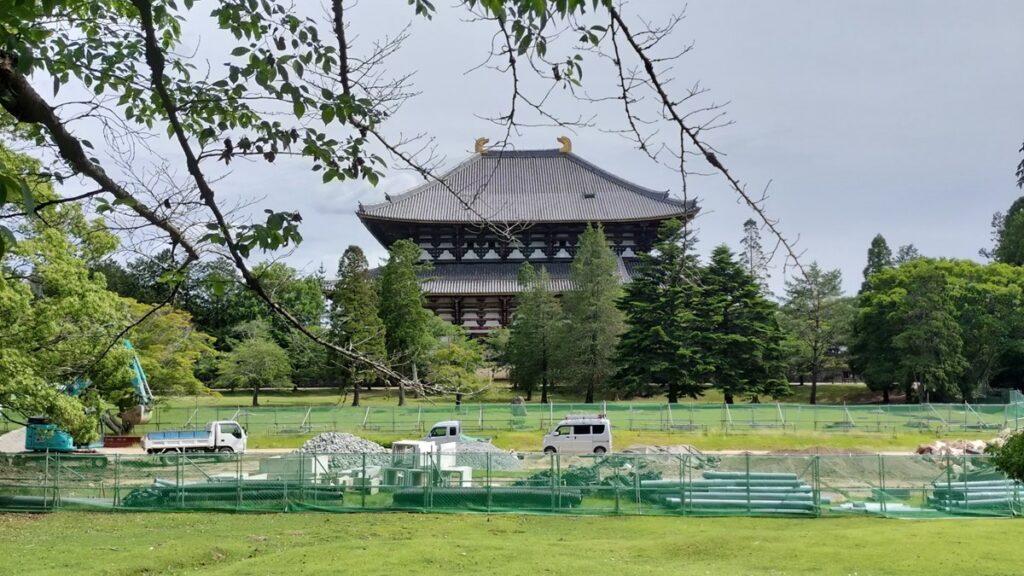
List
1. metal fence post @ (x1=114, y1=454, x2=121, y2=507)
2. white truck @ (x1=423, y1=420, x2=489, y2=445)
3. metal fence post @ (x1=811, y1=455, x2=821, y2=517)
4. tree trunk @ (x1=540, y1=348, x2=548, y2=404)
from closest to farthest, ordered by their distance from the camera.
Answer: metal fence post @ (x1=811, y1=455, x2=821, y2=517) < metal fence post @ (x1=114, y1=454, x2=121, y2=507) < white truck @ (x1=423, y1=420, x2=489, y2=445) < tree trunk @ (x1=540, y1=348, x2=548, y2=404)

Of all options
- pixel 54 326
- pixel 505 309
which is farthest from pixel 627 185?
pixel 54 326

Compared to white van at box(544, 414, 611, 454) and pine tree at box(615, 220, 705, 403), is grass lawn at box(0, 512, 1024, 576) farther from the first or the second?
pine tree at box(615, 220, 705, 403)

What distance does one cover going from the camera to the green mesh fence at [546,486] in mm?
15359

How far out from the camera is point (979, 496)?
15250mm

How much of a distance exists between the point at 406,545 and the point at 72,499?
28.3 feet

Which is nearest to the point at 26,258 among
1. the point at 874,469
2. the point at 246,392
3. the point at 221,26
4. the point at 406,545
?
the point at 406,545

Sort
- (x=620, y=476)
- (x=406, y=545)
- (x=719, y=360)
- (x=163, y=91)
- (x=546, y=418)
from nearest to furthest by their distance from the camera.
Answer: (x=163, y=91) < (x=406, y=545) < (x=620, y=476) < (x=546, y=418) < (x=719, y=360)

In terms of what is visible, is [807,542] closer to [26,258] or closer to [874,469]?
[874,469]

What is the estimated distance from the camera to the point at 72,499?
53.3 feet

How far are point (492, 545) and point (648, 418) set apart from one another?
17.6 m

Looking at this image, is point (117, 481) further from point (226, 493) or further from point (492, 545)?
point (492, 545)

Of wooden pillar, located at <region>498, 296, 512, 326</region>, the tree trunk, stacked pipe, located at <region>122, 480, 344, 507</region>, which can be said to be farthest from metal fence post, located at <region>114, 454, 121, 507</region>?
wooden pillar, located at <region>498, 296, 512, 326</region>

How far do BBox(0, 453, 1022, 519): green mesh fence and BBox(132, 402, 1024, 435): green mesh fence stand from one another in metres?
11.6

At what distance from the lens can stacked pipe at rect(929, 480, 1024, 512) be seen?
49.8 ft
